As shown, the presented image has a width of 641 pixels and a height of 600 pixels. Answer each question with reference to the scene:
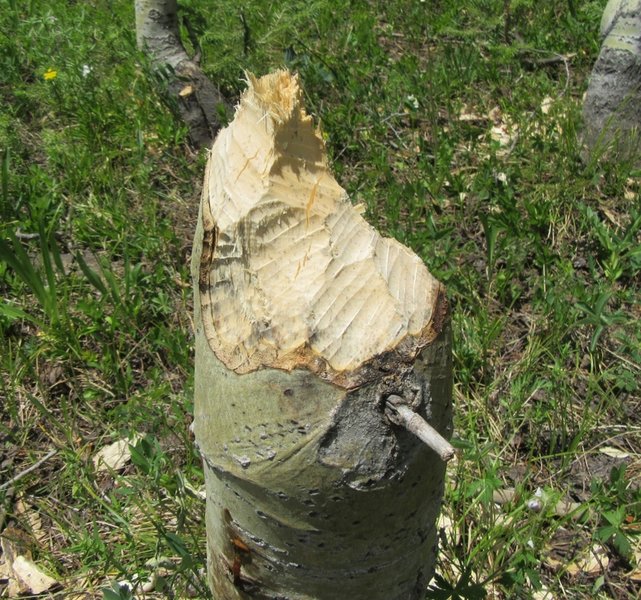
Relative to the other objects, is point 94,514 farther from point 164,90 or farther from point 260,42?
point 260,42

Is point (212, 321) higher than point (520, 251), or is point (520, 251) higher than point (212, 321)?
point (212, 321)

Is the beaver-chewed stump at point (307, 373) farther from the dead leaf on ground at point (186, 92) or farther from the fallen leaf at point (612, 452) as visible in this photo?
the dead leaf on ground at point (186, 92)

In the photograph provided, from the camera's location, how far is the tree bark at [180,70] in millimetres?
3737

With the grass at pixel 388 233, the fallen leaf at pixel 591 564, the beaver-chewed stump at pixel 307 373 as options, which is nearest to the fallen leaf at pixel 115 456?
the grass at pixel 388 233

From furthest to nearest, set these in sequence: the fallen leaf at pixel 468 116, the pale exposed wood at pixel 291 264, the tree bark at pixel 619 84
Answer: the fallen leaf at pixel 468 116 < the tree bark at pixel 619 84 < the pale exposed wood at pixel 291 264

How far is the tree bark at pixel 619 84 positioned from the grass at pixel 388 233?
0.42 ft

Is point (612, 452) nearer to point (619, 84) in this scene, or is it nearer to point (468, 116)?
point (619, 84)

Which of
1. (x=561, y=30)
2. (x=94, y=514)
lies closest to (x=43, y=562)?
(x=94, y=514)

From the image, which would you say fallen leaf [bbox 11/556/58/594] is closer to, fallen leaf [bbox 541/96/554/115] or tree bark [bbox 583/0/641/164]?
tree bark [bbox 583/0/641/164]

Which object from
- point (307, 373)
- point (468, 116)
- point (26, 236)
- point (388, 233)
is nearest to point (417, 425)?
point (307, 373)

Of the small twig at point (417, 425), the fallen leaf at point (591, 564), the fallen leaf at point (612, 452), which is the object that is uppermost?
the small twig at point (417, 425)

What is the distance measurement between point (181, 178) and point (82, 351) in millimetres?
1225

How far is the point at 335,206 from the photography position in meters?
1.31

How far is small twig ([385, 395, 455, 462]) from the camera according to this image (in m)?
1.00
